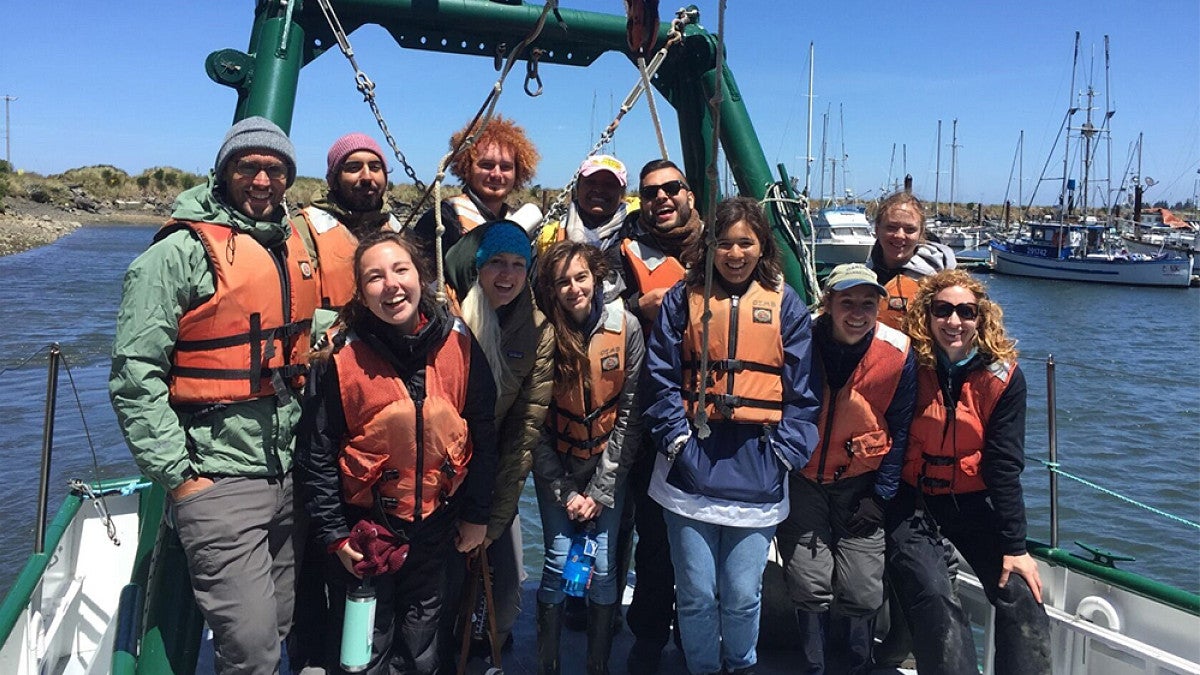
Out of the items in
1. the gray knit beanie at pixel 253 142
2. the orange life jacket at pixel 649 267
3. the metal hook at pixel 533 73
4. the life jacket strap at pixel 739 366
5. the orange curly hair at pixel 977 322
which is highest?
the metal hook at pixel 533 73

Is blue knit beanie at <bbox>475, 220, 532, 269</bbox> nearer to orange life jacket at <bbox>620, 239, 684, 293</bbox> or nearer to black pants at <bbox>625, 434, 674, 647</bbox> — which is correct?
orange life jacket at <bbox>620, 239, 684, 293</bbox>

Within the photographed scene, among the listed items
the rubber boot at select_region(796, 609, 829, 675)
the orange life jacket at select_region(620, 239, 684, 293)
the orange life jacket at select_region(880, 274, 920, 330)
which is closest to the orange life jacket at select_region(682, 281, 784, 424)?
the orange life jacket at select_region(620, 239, 684, 293)

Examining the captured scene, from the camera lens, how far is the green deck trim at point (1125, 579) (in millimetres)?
2523

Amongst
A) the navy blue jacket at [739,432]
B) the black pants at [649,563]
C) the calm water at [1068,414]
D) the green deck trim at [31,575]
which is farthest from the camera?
the calm water at [1068,414]

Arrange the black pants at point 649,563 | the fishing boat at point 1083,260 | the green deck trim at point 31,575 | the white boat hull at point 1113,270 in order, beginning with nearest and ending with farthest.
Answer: the green deck trim at point 31,575 < the black pants at point 649,563 < the white boat hull at point 1113,270 < the fishing boat at point 1083,260

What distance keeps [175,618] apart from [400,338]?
110 cm

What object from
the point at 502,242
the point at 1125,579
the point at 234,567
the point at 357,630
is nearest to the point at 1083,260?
the point at 1125,579

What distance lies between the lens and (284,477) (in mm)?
2508

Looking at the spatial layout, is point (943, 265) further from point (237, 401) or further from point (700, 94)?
point (237, 401)

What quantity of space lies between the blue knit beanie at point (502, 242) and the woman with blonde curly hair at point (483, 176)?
46 centimetres

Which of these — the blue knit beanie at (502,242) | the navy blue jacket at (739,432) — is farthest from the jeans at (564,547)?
the blue knit beanie at (502,242)

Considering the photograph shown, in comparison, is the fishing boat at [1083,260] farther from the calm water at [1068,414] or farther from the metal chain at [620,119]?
the metal chain at [620,119]

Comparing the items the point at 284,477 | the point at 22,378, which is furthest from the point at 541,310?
the point at 22,378

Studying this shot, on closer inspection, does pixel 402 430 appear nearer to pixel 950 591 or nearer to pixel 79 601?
pixel 79 601
